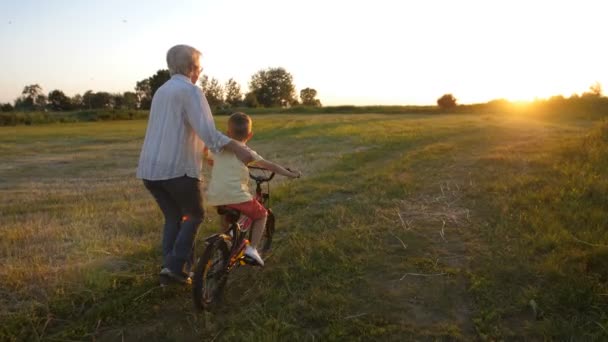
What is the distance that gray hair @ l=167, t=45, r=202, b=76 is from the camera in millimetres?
3721

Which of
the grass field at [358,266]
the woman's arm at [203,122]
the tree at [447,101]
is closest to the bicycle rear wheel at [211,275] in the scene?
the grass field at [358,266]

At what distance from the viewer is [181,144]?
3752 millimetres

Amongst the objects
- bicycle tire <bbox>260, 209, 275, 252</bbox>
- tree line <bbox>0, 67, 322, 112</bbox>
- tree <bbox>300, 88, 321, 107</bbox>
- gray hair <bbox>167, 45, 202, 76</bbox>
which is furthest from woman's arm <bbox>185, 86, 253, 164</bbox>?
tree <bbox>300, 88, 321, 107</bbox>

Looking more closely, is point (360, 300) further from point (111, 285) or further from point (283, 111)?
point (283, 111)

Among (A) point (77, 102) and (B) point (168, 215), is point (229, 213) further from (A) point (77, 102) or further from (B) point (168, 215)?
(A) point (77, 102)

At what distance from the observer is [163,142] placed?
147 inches

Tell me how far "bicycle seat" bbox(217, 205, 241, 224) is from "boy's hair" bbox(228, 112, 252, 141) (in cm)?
64

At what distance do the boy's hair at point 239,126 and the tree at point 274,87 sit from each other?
282 feet

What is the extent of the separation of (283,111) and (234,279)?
54.5 meters

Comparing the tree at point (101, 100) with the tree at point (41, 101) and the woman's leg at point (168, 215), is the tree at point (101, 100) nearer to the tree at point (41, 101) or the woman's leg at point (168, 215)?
the tree at point (41, 101)

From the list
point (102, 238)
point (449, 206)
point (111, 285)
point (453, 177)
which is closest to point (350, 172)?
point (453, 177)

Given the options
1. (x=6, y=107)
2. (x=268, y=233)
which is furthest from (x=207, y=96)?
(x=268, y=233)

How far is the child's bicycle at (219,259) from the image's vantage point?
3.79 metres

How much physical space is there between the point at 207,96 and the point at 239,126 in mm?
78413
